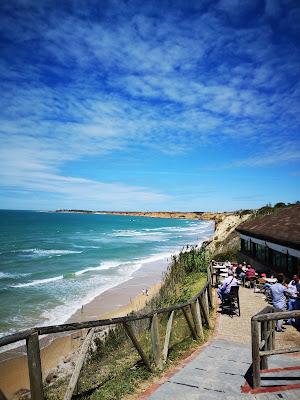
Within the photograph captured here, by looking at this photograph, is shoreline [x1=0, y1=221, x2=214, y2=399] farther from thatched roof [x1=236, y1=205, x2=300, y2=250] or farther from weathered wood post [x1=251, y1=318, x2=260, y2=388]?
thatched roof [x1=236, y1=205, x2=300, y2=250]

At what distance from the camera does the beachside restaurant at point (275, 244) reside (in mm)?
16141

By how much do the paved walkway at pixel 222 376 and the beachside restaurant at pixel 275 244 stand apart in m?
8.55

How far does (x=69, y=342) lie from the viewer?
47.9 feet

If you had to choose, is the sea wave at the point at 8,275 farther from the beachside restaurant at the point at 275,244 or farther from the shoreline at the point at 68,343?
the beachside restaurant at the point at 275,244

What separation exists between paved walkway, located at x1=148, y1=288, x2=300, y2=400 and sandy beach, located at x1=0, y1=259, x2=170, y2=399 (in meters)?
5.54

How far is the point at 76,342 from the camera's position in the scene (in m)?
14.7

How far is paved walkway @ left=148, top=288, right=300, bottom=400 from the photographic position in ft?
17.0

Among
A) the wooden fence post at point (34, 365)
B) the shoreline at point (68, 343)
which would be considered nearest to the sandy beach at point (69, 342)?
the shoreline at point (68, 343)

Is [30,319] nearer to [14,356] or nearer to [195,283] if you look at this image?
[14,356]

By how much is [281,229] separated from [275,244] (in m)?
1.01

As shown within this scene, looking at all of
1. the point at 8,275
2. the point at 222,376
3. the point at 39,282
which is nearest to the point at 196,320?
the point at 222,376

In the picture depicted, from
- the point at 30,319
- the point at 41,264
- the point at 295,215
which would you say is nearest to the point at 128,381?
the point at 30,319

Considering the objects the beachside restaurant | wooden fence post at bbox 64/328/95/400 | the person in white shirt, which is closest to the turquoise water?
the beachside restaurant

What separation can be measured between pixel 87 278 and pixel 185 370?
22.9 meters
